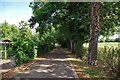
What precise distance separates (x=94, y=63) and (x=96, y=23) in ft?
9.91

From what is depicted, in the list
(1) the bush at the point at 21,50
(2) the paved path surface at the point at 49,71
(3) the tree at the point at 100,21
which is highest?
(3) the tree at the point at 100,21

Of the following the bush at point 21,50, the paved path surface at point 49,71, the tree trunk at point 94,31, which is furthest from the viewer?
the bush at point 21,50

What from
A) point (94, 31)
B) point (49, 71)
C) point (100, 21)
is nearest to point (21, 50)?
point (49, 71)

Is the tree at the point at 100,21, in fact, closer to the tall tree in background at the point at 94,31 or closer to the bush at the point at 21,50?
the tall tree in background at the point at 94,31

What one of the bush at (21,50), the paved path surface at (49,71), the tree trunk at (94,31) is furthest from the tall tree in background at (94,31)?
the bush at (21,50)

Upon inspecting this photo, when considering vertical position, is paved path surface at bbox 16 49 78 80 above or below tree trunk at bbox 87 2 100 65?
below

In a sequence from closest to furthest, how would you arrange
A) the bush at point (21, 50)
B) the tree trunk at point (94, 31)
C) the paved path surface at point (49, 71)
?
the paved path surface at point (49, 71)
the tree trunk at point (94, 31)
the bush at point (21, 50)

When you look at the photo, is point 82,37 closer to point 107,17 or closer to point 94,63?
point 107,17

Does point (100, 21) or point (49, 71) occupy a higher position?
point (100, 21)

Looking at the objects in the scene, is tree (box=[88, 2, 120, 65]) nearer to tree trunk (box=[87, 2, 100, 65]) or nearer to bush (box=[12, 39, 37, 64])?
tree trunk (box=[87, 2, 100, 65])

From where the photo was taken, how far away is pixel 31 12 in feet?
104

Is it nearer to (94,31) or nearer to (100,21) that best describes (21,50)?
(94,31)

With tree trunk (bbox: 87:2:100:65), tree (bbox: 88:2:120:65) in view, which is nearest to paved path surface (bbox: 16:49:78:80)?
tree trunk (bbox: 87:2:100:65)

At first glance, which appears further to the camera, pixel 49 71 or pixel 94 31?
pixel 94 31
